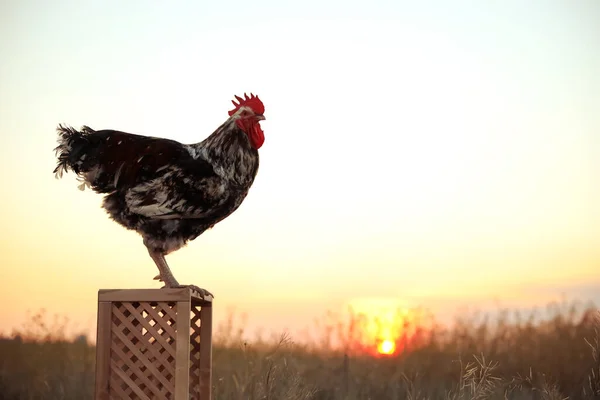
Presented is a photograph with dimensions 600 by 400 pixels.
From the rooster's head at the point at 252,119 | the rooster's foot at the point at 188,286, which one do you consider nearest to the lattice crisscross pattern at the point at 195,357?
the rooster's foot at the point at 188,286

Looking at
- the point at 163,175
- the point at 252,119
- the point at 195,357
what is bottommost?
the point at 195,357

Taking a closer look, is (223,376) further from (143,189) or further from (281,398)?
(143,189)

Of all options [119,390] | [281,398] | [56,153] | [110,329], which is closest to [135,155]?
[56,153]

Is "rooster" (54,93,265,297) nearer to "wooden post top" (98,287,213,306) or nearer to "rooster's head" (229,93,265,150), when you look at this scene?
"rooster's head" (229,93,265,150)

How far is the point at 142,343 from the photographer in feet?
15.3

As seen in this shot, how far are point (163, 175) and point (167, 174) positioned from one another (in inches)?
1.2

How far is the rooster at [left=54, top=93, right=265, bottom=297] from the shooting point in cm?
501

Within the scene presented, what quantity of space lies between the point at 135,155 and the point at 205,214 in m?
0.71

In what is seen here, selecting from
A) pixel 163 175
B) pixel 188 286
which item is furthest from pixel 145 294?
pixel 163 175

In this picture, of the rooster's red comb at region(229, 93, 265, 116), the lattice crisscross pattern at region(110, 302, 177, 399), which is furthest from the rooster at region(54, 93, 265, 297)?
the lattice crisscross pattern at region(110, 302, 177, 399)

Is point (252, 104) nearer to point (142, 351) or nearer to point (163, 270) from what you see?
point (163, 270)

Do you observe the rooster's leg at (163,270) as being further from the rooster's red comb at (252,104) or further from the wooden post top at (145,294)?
the rooster's red comb at (252,104)

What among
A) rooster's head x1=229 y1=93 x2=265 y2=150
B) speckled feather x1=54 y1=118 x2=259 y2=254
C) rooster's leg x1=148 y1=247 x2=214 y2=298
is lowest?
rooster's leg x1=148 y1=247 x2=214 y2=298

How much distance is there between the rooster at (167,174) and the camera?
5.01 meters
